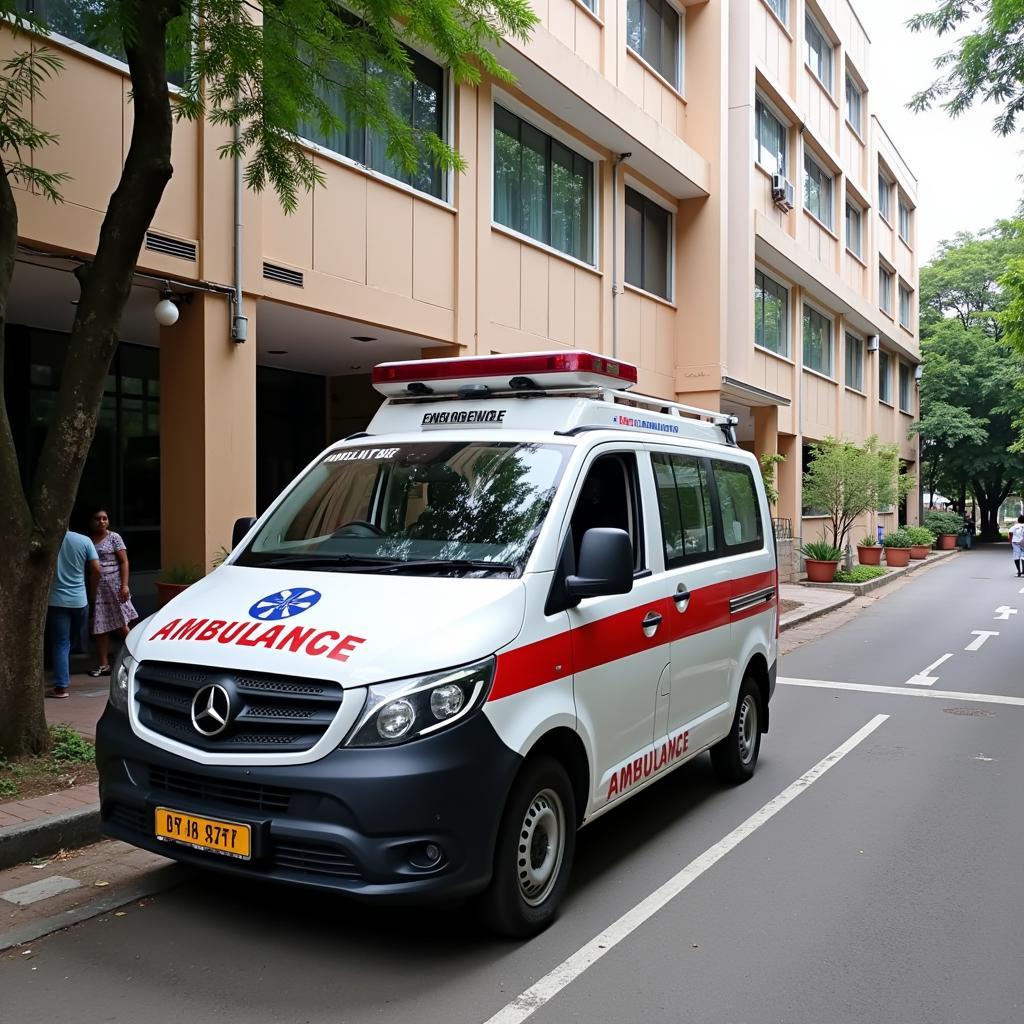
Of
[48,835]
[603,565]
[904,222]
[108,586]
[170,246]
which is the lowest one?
[48,835]

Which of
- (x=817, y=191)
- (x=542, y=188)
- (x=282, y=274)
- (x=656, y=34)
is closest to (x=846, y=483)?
(x=817, y=191)

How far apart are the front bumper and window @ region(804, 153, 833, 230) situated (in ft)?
86.1

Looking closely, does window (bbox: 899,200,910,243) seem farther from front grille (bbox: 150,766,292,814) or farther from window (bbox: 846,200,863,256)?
front grille (bbox: 150,766,292,814)

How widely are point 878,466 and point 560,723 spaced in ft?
71.8

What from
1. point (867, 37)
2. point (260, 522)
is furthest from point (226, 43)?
point (867, 37)

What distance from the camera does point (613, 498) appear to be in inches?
207

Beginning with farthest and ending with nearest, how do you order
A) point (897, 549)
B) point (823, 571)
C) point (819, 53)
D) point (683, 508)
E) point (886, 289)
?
point (886, 289) → point (897, 549) → point (819, 53) → point (823, 571) → point (683, 508)

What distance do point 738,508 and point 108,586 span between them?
6.33 meters

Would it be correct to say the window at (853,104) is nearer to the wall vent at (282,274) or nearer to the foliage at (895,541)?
the foliage at (895,541)

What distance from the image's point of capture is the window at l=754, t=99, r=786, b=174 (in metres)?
23.4

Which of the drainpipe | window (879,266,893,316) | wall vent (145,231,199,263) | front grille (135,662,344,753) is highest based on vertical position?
window (879,266,893,316)

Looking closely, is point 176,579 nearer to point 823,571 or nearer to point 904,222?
point 823,571

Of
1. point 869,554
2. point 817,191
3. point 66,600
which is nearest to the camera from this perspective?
point 66,600

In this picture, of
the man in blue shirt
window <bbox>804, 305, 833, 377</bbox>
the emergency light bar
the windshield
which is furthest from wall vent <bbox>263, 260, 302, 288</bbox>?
window <bbox>804, 305, 833, 377</bbox>
